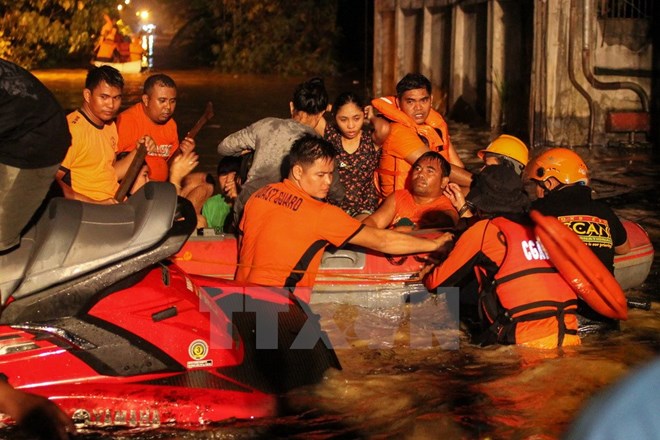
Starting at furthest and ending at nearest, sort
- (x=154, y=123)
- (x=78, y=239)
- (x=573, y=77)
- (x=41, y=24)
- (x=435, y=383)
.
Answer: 1. (x=573, y=77)
2. (x=41, y=24)
3. (x=154, y=123)
4. (x=435, y=383)
5. (x=78, y=239)

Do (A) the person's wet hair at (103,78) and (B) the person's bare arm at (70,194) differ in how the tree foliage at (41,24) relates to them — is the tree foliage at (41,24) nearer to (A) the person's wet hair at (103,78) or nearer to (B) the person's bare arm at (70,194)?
(A) the person's wet hair at (103,78)

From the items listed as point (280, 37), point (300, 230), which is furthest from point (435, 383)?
point (280, 37)

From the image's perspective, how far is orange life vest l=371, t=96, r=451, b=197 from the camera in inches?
→ 314

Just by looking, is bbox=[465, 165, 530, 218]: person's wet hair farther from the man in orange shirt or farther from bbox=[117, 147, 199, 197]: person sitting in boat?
the man in orange shirt

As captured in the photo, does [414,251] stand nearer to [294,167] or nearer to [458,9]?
[294,167]

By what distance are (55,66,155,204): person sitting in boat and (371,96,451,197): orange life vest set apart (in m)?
1.85

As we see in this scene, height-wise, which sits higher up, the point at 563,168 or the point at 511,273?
the point at 563,168

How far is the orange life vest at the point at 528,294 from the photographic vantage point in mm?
5988

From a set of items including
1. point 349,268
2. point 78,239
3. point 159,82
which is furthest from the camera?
point 159,82

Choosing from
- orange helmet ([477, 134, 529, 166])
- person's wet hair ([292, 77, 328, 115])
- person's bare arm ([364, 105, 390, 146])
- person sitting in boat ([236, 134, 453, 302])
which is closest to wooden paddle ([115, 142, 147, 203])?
person's wet hair ([292, 77, 328, 115])

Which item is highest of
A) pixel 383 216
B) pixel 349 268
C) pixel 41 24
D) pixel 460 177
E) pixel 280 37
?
pixel 280 37

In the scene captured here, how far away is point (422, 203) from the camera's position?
7.61 m

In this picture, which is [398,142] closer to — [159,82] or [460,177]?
[460,177]

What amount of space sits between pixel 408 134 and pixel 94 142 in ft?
7.72
